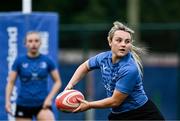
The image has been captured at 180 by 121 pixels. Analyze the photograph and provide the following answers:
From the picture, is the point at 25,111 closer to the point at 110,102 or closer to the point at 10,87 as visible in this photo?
the point at 10,87

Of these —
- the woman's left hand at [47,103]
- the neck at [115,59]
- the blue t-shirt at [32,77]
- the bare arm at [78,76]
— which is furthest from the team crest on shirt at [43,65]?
the neck at [115,59]

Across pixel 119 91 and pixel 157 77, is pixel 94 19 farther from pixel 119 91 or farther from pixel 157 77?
pixel 119 91

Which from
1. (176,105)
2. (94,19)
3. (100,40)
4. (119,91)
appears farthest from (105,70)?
(94,19)

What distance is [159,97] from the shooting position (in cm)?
1620

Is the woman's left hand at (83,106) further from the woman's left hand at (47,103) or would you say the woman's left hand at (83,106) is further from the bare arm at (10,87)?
the bare arm at (10,87)

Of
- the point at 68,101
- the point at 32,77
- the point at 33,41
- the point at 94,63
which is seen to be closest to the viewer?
the point at 68,101

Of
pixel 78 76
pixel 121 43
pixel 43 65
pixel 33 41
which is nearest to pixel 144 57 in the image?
pixel 43 65

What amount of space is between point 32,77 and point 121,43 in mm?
2848

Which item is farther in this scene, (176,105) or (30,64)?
(176,105)

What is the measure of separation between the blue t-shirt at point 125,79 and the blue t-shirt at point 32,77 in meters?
2.40

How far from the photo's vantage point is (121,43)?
7.44m

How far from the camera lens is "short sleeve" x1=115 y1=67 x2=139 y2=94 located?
24.2 ft

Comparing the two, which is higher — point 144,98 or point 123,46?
point 123,46

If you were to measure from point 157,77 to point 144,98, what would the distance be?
28.3 feet
